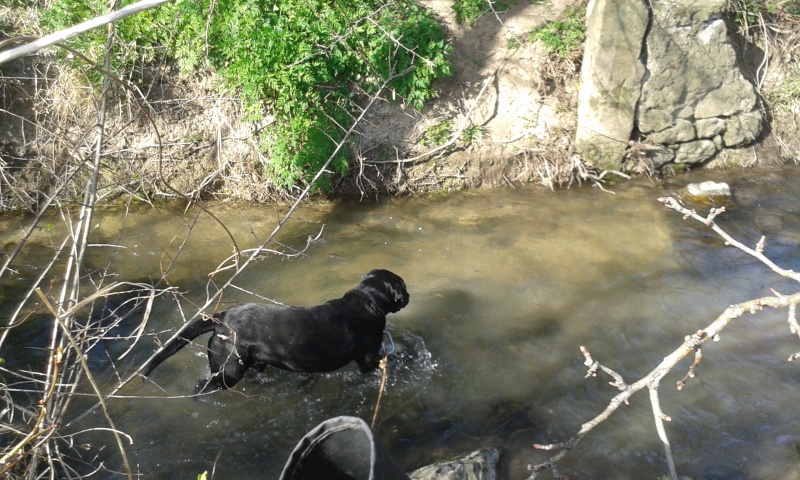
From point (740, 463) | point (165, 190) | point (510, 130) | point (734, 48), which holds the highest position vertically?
point (734, 48)

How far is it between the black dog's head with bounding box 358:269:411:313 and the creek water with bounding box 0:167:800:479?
55cm

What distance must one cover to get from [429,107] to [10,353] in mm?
5446

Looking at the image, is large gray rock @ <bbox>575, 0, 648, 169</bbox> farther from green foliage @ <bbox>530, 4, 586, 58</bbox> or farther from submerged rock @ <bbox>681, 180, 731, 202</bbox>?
submerged rock @ <bbox>681, 180, 731, 202</bbox>

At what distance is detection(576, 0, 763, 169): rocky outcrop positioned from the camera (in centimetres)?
805

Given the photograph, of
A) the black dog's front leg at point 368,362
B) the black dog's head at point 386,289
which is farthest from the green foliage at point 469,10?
the black dog's front leg at point 368,362

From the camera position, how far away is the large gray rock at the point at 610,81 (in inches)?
316

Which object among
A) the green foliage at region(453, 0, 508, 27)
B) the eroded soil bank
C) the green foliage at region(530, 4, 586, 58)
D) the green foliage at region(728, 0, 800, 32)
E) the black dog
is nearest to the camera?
the black dog

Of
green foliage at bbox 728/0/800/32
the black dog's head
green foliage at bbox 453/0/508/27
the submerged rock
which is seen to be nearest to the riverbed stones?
the black dog's head

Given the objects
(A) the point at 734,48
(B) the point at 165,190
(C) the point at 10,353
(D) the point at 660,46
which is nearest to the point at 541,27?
(D) the point at 660,46

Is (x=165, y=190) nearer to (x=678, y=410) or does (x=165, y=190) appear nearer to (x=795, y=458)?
(x=678, y=410)

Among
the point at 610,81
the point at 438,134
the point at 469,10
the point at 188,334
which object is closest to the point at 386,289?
the point at 188,334

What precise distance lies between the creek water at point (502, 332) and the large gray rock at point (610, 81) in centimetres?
69

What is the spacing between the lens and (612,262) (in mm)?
→ 6555

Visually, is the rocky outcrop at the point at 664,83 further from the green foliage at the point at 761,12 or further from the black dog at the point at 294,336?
the black dog at the point at 294,336
